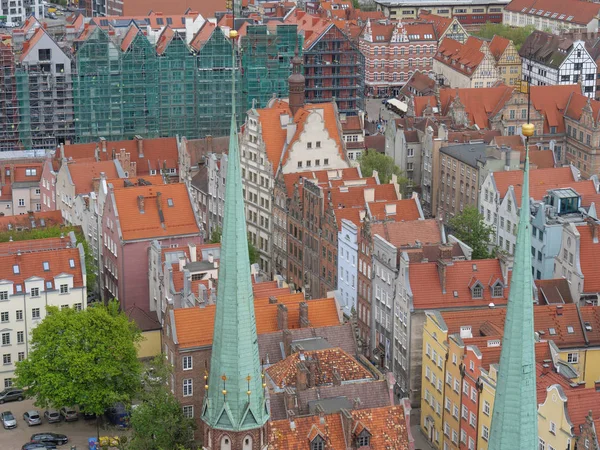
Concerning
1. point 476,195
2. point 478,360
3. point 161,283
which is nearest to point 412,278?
point 478,360

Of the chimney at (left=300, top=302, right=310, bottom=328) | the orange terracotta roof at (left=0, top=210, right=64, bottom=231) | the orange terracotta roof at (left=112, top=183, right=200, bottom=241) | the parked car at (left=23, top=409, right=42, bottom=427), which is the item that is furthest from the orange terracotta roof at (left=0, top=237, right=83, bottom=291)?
the chimney at (left=300, top=302, right=310, bottom=328)

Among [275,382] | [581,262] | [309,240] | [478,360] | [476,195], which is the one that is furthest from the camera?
[476,195]

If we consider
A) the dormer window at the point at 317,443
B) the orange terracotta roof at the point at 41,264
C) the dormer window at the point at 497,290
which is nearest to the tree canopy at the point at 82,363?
the orange terracotta roof at the point at 41,264

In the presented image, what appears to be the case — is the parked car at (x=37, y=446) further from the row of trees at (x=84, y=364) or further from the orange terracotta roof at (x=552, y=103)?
the orange terracotta roof at (x=552, y=103)

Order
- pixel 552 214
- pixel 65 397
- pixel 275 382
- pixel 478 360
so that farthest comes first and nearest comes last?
1. pixel 552 214
2. pixel 65 397
3. pixel 478 360
4. pixel 275 382

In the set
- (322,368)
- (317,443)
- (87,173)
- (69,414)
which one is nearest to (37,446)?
(69,414)

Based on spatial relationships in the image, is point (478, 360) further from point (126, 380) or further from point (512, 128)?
point (512, 128)

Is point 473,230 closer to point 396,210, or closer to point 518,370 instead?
point 396,210

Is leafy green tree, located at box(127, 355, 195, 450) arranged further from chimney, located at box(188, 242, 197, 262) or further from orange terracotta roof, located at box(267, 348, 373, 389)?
chimney, located at box(188, 242, 197, 262)
